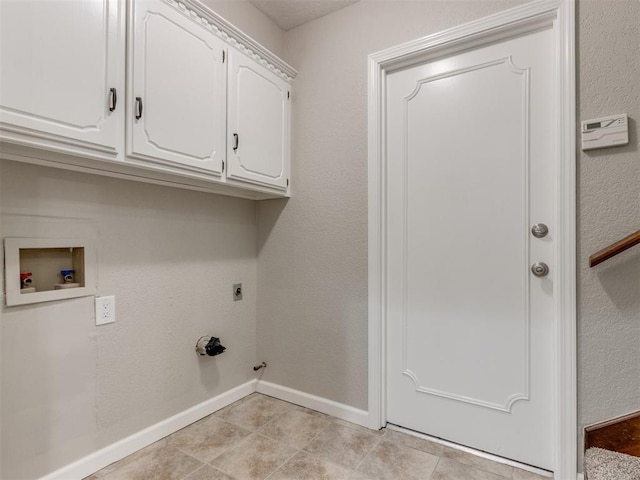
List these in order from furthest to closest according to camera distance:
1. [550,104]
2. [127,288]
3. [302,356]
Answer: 1. [302,356]
2. [127,288]
3. [550,104]

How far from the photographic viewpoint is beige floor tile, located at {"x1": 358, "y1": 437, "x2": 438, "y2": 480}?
1.52 metres

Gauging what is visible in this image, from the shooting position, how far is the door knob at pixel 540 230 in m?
1.55

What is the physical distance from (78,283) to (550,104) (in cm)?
232

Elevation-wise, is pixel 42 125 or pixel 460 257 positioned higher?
pixel 42 125

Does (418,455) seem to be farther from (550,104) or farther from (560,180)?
(550,104)

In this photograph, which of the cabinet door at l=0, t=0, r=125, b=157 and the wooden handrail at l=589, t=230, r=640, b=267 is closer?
the cabinet door at l=0, t=0, r=125, b=157

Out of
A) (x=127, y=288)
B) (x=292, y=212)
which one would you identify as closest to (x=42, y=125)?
(x=127, y=288)

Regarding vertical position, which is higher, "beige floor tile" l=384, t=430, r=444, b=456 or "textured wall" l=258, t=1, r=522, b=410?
"textured wall" l=258, t=1, r=522, b=410

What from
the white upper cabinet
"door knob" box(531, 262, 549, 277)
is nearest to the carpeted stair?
"door knob" box(531, 262, 549, 277)

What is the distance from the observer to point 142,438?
5.51 ft

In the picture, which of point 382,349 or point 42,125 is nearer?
point 42,125

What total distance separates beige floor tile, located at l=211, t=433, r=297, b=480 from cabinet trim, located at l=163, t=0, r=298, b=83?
2.13 metres

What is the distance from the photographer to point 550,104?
1537 mm

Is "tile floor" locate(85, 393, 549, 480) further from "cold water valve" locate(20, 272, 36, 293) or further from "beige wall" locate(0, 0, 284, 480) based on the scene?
"cold water valve" locate(20, 272, 36, 293)
